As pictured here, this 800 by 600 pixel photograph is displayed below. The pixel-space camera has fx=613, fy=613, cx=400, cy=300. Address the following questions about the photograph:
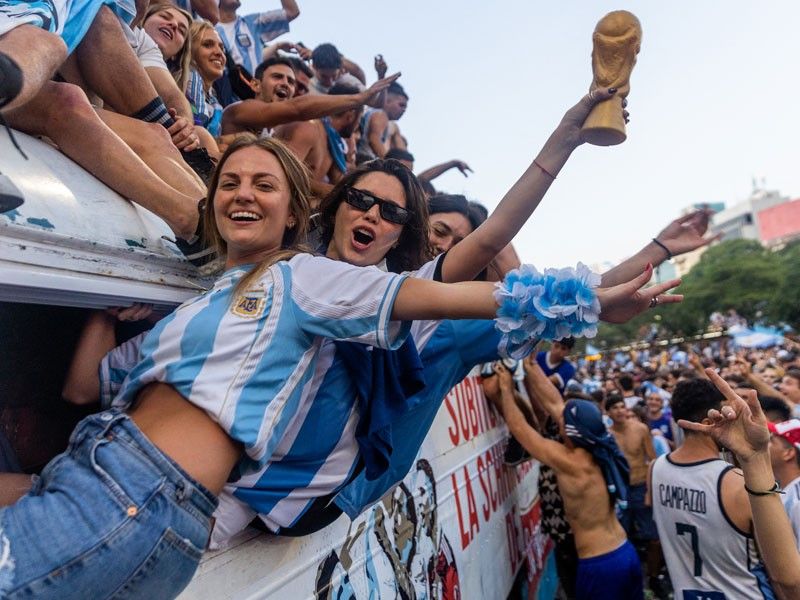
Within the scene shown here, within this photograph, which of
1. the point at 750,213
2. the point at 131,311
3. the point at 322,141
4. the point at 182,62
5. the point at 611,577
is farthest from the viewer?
the point at 750,213

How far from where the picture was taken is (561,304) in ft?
4.21

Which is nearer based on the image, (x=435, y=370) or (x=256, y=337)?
(x=256, y=337)

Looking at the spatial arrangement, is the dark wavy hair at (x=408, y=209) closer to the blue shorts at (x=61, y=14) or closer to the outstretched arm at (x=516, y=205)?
the outstretched arm at (x=516, y=205)

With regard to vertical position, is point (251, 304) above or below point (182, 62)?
below

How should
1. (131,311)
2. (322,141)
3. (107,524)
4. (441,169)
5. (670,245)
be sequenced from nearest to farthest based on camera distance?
(107,524)
(131,311)
(670,245)
(322,141)
(441,169)

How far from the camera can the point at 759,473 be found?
7.16 ft

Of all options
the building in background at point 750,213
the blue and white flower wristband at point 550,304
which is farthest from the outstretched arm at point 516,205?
the building in background at point 750,213

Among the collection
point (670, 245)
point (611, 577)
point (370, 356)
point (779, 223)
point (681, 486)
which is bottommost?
point (611, 577)

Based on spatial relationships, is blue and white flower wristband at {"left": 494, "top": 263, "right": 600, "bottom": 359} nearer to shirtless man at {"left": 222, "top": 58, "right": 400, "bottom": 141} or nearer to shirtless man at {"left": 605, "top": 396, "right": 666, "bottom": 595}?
shirtless man at {"left": 222, "top": 58, "right": 400, "bottom": 141}

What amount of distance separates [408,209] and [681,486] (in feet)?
6.97

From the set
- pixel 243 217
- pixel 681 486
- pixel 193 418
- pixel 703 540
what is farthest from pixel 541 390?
pixel 193 418

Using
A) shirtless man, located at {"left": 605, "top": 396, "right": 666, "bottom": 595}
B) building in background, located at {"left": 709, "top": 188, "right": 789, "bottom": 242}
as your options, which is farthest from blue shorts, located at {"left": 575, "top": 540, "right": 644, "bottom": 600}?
building in background, located at {"left": 709, "top": 188, "right": 789, "bottom": 242}

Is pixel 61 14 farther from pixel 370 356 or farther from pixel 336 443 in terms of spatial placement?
pixel 336 443

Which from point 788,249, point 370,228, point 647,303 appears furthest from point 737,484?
point 788,249
